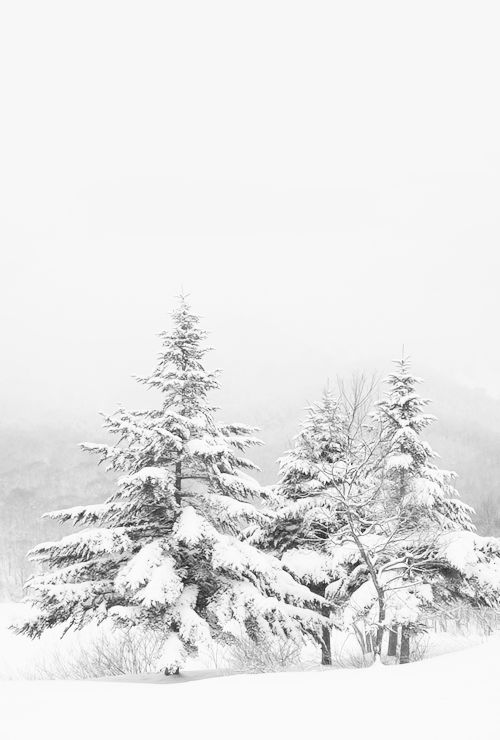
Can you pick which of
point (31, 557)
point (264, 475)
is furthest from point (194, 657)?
point (264, 475)

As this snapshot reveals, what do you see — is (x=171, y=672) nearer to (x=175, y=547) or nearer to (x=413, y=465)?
(x=175, y=547)

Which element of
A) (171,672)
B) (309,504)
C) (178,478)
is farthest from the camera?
(309,504)

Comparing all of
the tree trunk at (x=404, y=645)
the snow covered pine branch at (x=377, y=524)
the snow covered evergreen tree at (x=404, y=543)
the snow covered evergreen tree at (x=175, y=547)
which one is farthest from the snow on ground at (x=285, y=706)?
the tree trunk at (x=404, y=645)

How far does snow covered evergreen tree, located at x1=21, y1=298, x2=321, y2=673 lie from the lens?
11.1 meters

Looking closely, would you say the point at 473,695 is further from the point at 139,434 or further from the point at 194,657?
the point at 139,434

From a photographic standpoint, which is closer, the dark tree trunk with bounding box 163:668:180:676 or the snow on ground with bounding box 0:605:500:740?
the snow on ground with bounding box 0:605:500:740

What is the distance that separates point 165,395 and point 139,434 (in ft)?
5.67

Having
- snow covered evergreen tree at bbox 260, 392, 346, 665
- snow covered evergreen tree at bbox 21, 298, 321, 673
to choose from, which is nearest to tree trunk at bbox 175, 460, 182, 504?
snow covered evergreen tree at bbox 21, 298, 321, 673

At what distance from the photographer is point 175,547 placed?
12125 mm

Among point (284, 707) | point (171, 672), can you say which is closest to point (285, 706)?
point (284, 707)

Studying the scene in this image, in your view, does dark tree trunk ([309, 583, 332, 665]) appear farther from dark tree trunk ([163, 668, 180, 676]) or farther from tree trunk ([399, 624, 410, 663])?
dark tree trunk ([163, 668, 180, 676])

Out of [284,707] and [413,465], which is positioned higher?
[413,465]

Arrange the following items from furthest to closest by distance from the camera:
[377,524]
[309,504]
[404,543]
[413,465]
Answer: [413,465]
[309,504]
[404,543]
[377,524]

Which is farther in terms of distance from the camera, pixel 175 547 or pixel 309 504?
pixel 309 504
